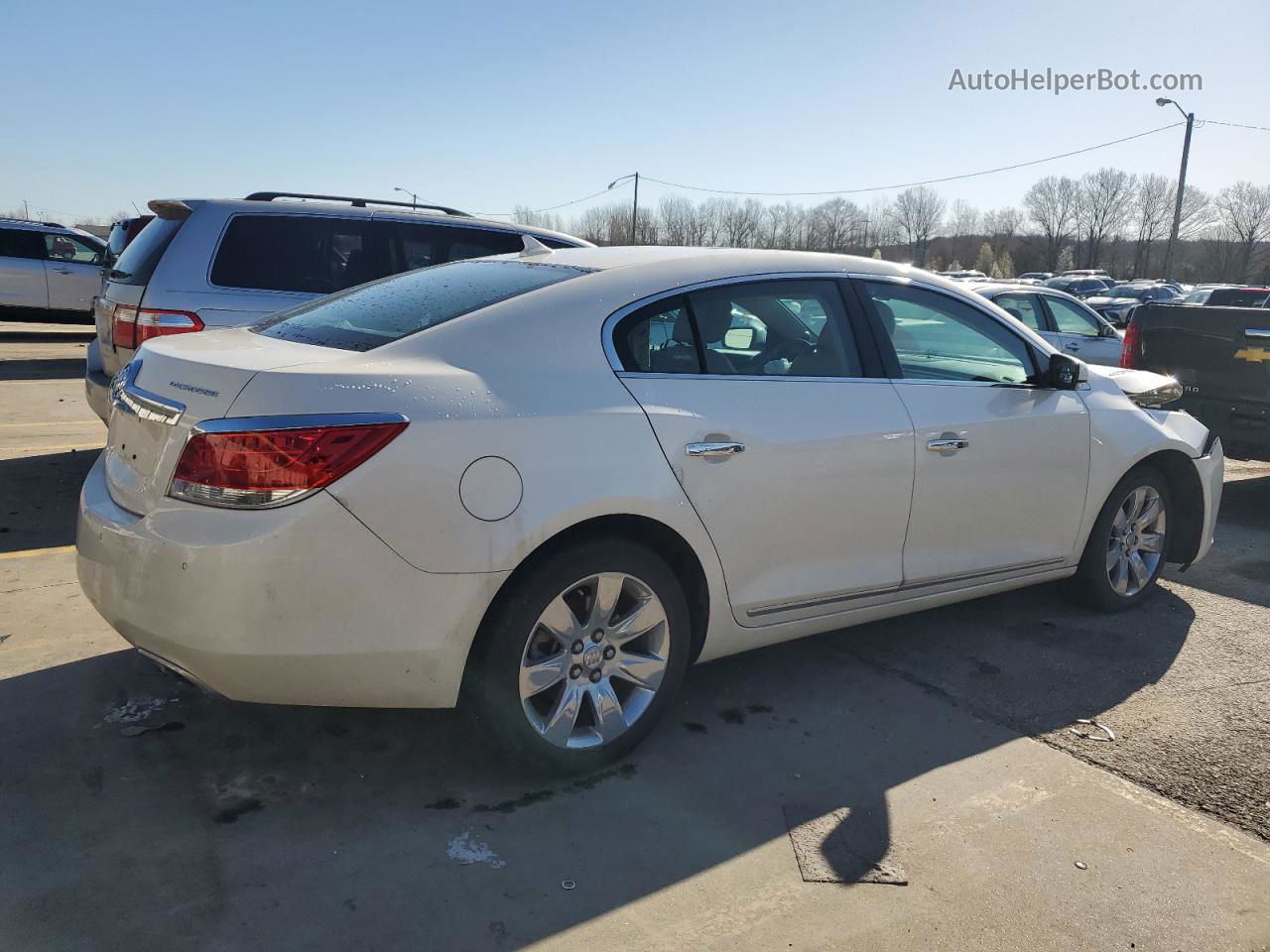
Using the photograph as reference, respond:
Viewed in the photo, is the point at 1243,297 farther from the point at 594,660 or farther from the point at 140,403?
the point at 140,403

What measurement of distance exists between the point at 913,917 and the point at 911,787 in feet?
2.24

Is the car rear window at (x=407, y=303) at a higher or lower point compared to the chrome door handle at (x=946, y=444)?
higher

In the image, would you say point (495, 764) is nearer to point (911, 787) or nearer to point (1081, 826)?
point (911, 787)

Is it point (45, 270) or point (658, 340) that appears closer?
point (658, 340)

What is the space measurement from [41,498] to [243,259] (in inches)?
75.7

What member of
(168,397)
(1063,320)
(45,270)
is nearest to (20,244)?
(45,270)

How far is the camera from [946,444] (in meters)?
3.88

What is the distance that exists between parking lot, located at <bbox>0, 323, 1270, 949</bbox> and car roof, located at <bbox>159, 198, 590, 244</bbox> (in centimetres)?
287

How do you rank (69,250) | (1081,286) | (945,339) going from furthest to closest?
1. (1081,286)
2. (69,250)
3. (945,339)

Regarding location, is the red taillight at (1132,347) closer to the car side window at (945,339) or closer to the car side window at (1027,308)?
the car side window at (1027,308)

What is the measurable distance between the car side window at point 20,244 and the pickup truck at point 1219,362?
53.4ft

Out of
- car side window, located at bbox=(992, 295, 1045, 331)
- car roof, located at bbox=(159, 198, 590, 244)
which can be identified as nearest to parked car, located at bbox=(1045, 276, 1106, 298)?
car side window, located at bbox=(992, 295, 1045, 331)

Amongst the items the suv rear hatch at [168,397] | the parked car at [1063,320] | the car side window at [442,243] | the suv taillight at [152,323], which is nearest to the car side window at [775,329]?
the suv rear hatch at [168,397]

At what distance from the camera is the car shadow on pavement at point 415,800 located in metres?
2.46
